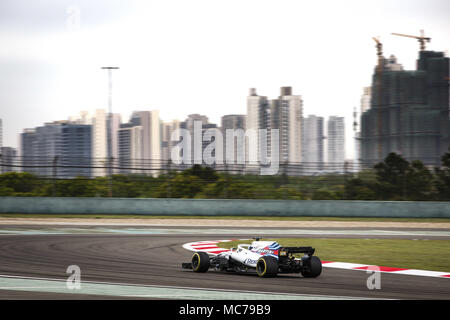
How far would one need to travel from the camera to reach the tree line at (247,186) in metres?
25.5

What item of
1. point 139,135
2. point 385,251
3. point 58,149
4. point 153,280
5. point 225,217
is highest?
point 139,135

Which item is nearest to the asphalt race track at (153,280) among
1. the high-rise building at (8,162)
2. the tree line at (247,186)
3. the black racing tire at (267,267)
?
the black racing tire at (267,267)

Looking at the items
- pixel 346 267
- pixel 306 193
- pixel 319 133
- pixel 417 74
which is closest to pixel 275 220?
pixel 306 193

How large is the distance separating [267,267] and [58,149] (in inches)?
2095

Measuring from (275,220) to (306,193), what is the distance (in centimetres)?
275

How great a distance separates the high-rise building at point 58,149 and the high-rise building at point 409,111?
129 ft

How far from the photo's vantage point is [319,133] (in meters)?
66.6

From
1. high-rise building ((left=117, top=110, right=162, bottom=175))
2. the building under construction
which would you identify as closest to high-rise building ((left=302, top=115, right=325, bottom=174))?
the building under construction

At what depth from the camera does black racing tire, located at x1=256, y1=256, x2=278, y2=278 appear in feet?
27.8

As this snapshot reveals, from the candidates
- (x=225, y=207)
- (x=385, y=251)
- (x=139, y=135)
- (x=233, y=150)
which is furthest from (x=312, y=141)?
(x=385, y=251)

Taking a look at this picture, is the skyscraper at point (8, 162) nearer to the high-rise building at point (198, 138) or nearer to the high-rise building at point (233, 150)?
the high-rise building at point (198, 138)

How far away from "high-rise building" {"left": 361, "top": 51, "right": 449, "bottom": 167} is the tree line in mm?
48941

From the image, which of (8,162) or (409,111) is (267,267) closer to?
(8,162)

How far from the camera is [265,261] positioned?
27.9 ft
